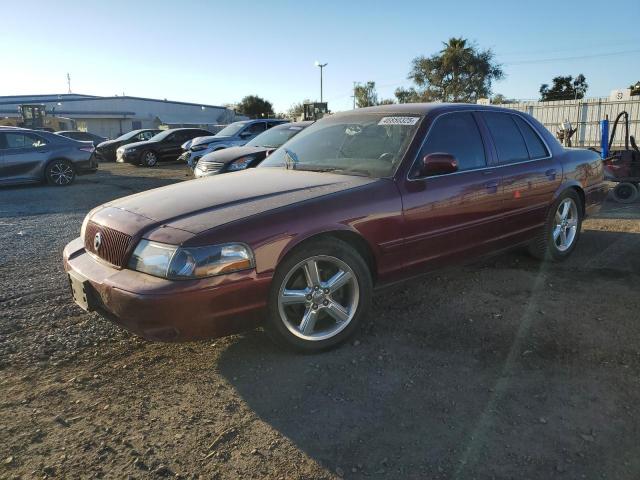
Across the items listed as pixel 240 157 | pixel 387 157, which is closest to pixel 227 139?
pixel 240 157

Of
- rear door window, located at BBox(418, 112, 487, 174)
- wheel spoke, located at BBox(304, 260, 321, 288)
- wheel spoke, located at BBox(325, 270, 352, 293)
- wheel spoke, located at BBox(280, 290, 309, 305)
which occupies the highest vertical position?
rear door window, located at BBox(418, 112, 487, 174)

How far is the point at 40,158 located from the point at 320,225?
1167cm

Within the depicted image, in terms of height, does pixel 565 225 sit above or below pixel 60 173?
below

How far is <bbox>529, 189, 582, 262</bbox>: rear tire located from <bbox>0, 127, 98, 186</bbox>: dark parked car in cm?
1167

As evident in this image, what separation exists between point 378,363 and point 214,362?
1.04m

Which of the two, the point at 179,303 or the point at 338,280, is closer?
the point at 179,303

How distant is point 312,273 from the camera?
3.18 metres

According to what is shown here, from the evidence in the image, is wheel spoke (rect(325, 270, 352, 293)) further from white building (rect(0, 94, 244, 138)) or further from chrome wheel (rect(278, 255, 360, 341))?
white building (rect(0, 94, 244, 138))

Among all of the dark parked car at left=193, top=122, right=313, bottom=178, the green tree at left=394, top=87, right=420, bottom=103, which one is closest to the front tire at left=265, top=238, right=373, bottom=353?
the dark parked car at left=193, top=122, right=313, bottom=178

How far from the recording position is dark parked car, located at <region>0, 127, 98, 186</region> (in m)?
12.0

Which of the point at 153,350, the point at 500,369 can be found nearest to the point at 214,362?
the point at 153,350

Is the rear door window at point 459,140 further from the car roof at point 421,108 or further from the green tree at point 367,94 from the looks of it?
the green tree at point 367,94

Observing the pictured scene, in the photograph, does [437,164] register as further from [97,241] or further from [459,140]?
[97,241]

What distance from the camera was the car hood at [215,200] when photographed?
3010 mm
